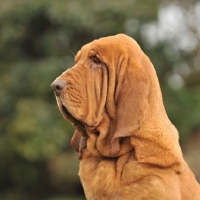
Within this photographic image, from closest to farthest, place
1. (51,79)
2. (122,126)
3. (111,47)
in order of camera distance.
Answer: (122,126) < (111,47) < (51,79)

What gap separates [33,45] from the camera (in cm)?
2136

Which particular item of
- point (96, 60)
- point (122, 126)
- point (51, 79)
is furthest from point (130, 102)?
point (51, 79)

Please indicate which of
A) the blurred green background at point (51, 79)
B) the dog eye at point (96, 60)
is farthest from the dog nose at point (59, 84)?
the blurred green background at point (51, 79)

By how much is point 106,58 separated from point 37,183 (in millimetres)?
16193

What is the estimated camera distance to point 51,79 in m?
18.4

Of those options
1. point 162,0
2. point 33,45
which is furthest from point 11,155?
point 162,0

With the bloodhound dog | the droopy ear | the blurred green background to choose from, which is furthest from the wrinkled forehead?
the blurred green background

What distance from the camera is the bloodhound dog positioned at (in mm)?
4234

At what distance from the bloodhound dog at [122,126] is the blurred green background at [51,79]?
1290 centimetres

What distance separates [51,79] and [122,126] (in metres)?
14.3

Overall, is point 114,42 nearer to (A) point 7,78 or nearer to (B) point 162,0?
(A) point 7,78

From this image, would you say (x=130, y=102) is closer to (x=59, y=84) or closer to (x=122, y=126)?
(x=122, y=126)

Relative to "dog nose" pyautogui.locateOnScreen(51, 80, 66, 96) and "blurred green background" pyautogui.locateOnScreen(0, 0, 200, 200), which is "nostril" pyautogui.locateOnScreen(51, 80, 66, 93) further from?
"blurred green background" pyautogui.locateOnScreen(0, 0, 200, 200)

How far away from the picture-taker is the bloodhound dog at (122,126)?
4.23 metres
